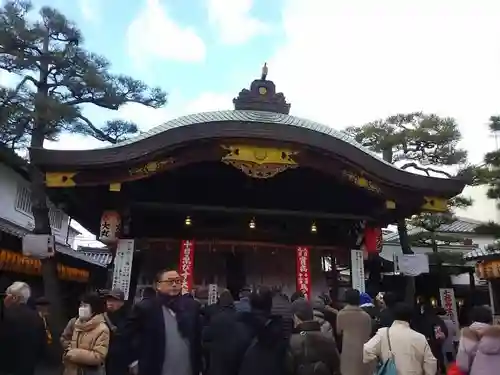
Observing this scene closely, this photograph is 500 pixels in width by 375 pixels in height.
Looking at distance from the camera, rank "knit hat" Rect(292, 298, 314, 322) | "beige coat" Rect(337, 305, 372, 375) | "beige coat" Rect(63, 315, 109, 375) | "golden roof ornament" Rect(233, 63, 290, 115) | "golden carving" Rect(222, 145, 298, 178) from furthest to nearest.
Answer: "golden roof ornament" Rect(233, 63, 290, 115) < "golden carving" Rect(222, 145, 298, 178) < "beige coat" Rect(337, 305, 372, 375) < "knit hat" Rect(292, 298, 314, 322) < "beige coat" Rect(63, 315, 109, 375)

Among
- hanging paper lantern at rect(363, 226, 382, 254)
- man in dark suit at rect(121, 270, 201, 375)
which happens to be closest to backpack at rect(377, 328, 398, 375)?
man in dark suit at rect(121, 270, 201, 375)

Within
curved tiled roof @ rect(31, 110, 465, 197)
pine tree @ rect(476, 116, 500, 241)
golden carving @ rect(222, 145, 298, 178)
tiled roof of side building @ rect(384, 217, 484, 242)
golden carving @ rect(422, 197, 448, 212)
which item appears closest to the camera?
curved tiled roof @ rect(31, 110, 465, 197)

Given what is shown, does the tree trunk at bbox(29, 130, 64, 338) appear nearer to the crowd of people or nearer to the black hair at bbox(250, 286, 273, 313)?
the crowd of people

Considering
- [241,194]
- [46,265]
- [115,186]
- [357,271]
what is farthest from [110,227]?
[357,271]

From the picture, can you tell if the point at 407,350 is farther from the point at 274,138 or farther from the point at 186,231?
the point at 186,231

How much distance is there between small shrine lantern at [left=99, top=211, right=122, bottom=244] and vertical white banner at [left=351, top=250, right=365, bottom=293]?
17.1 ft

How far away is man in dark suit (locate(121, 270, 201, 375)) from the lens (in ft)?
14.6

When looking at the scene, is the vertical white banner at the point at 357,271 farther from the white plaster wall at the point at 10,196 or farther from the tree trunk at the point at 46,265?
the white plaster wall at the point at 10,196

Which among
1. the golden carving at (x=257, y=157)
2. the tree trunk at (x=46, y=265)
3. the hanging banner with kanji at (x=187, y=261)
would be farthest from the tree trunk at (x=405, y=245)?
the tree trunk at (x=46, y=265)

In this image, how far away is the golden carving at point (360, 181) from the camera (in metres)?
10.4

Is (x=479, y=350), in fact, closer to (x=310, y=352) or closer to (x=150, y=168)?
(x=310, y=352)

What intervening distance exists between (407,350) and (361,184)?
5.85 metres

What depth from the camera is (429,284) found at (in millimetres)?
21812

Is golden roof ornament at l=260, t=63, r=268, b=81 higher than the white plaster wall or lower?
higher
